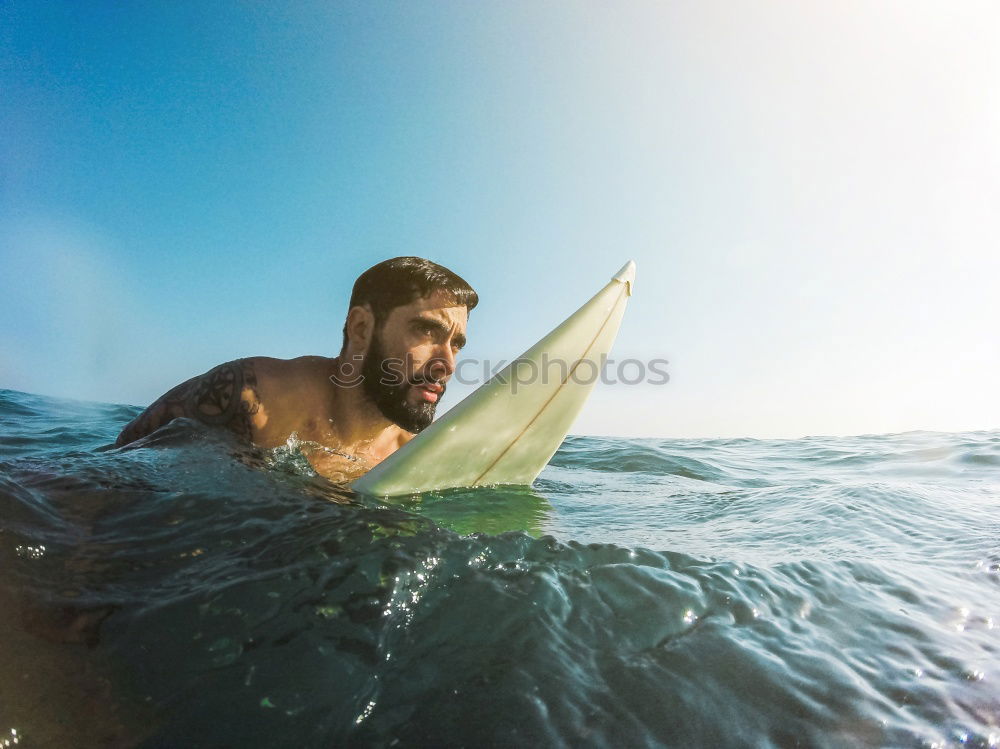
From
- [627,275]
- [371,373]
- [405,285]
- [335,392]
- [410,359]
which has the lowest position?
[335,392]

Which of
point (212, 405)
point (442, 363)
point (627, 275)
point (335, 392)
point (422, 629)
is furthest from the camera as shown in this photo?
point (627, 275)

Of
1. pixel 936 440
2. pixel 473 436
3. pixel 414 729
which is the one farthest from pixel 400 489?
pixel 936 440

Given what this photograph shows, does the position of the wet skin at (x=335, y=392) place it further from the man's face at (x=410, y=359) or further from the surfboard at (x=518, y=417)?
the surfboard at (x=518, y=417)

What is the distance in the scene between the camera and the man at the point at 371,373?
330 cm

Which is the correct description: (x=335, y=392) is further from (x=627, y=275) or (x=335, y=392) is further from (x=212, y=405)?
(x=627, y=275)

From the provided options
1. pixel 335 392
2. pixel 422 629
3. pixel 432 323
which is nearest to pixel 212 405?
pixel 335 392

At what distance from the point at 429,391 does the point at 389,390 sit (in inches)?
10.6

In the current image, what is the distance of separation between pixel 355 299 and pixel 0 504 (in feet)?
8.24

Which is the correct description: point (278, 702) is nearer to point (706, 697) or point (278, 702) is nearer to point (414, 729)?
point (414, 729)

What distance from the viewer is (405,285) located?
368 centimetres

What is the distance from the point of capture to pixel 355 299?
12.7ft

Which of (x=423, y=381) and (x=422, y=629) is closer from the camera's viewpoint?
(x=422, y=629)

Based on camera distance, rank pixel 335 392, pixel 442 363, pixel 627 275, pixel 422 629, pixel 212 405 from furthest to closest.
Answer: pixel 627 275 < pixel 442 363 < pixel 335 392 < pixel 212 405 < pixel 422 629

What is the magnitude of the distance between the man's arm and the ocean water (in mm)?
579
